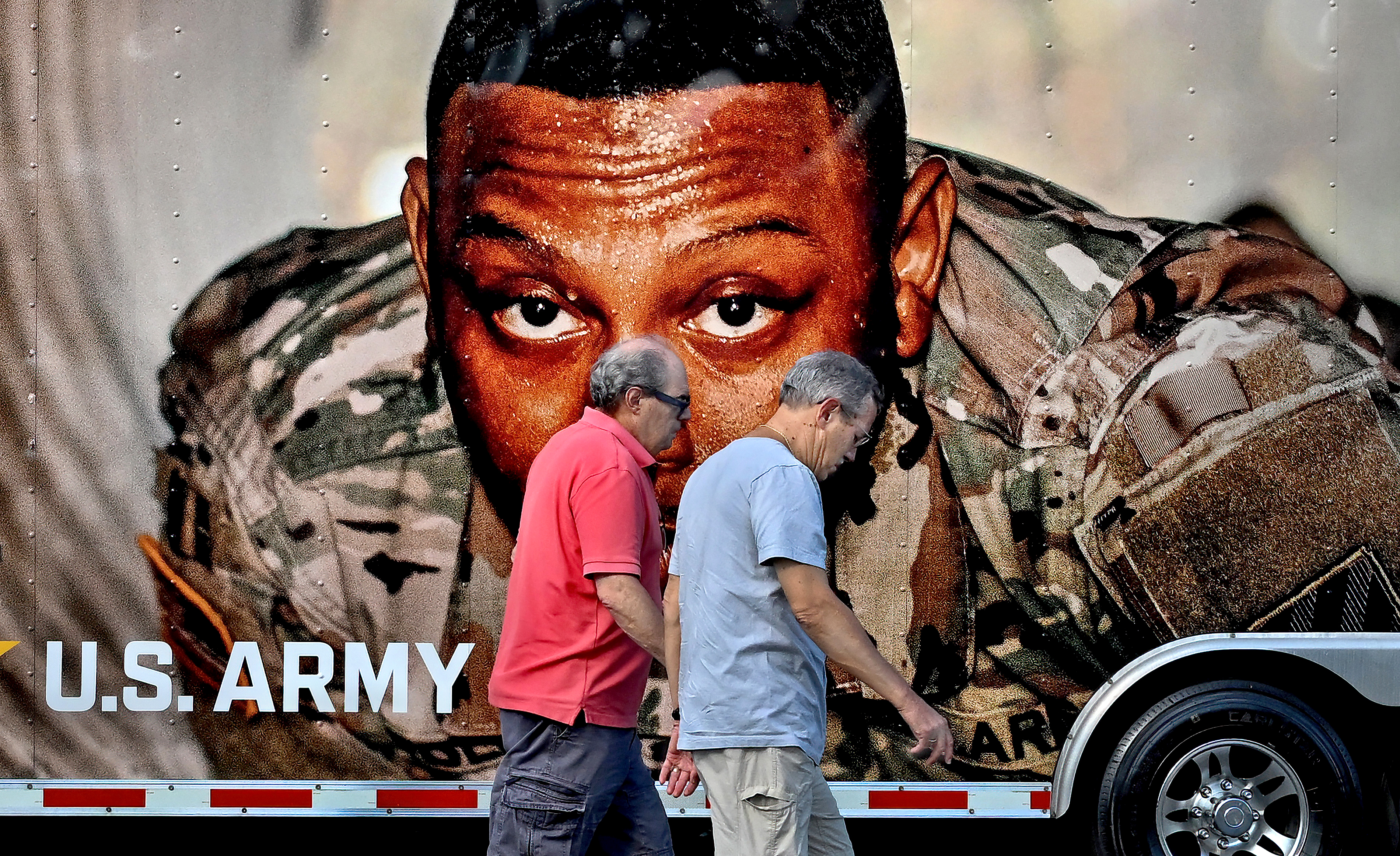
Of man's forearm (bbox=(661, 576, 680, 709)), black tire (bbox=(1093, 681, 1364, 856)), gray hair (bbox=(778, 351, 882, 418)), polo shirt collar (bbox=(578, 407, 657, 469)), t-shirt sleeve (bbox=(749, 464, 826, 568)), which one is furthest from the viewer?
black tire (bbox=(1093, 681, 1364, 856))

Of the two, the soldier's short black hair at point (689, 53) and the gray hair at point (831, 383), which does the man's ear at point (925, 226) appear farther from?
the gray hair at point (831, 383)

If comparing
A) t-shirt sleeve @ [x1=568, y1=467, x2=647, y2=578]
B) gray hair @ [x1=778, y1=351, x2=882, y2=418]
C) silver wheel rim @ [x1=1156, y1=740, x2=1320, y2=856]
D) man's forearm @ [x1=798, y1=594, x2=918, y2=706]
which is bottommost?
silver wheel rim @ [x1=1156, y1=740, x2=1320, y2=856]

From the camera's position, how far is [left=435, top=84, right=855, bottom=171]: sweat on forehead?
4.11 metres

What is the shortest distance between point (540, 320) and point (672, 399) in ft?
3.23

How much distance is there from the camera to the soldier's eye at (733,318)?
414cm

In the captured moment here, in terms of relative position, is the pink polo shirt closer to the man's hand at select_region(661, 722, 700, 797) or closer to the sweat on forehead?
the man's hand at select_region(661, 722, 700, 797)

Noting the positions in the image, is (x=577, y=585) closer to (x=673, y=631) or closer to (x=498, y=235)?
(x=673, y=631)

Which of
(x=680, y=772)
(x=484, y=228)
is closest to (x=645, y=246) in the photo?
(x=484, y=228)

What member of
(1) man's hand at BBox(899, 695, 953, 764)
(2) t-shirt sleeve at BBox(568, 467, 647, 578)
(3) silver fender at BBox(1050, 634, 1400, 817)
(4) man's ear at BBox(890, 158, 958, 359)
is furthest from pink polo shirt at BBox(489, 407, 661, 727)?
(3) silver fender at BBox(1050, 634, 1400, 817)

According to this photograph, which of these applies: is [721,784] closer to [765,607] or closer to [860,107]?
[765,607]

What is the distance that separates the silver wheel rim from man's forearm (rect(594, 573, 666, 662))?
208 centimetres

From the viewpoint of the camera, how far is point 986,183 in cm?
419

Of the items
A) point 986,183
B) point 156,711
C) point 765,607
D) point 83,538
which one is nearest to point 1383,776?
point 986,183

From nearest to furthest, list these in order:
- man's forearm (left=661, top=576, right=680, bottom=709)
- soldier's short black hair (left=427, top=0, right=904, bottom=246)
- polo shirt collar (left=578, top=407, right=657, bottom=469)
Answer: man's forearm (left=661, top=576, right=680, bottom=709)
polo shirt collar (left=578, top=407, right=657, bottom=469)
soldier's short black hair (left=427, top=0, right=904, bottom=246)
